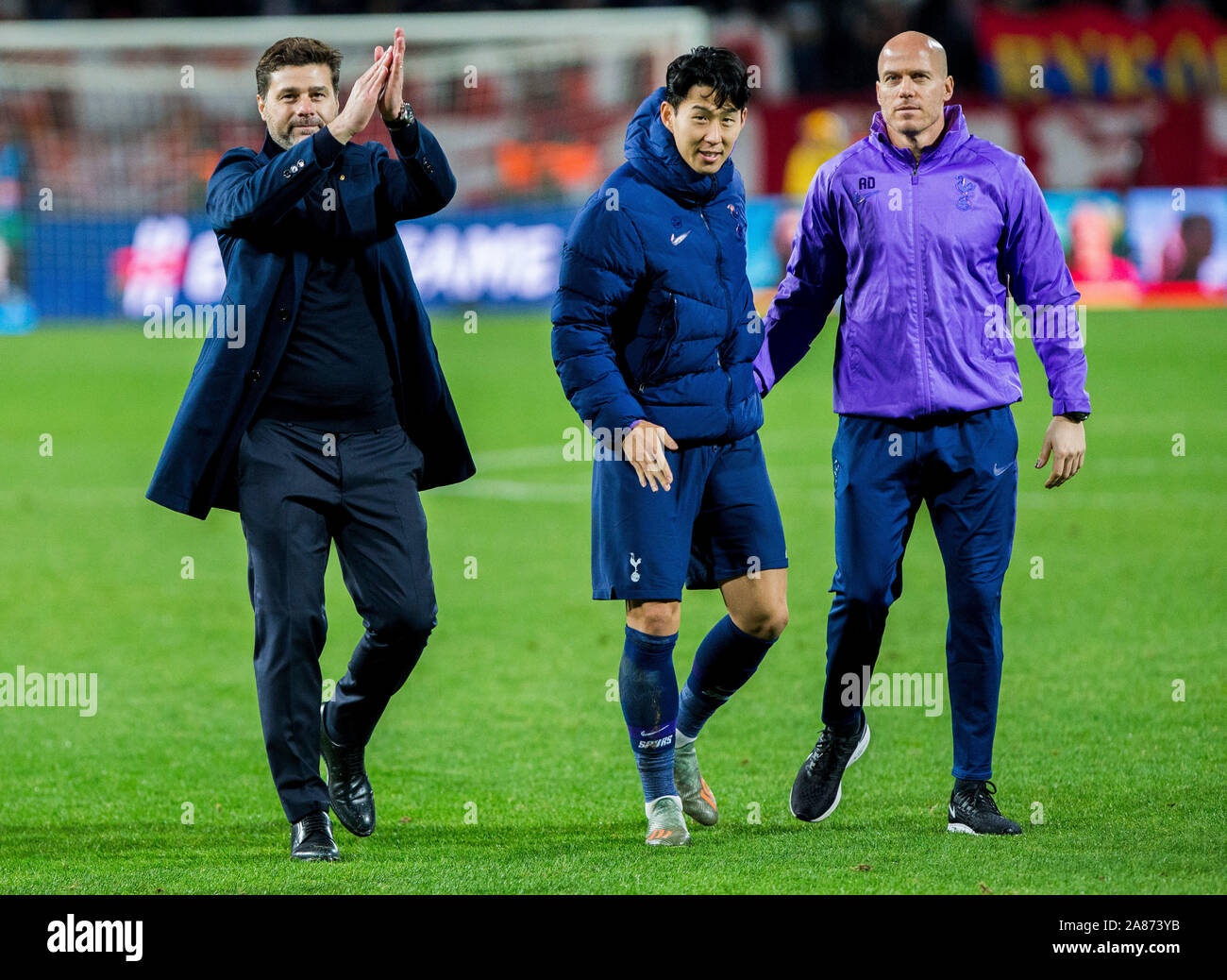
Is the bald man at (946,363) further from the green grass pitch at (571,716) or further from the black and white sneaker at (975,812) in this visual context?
the green grass pitch at (571,716)

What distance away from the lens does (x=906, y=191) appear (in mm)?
5238

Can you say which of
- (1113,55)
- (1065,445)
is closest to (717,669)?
(1065,445)

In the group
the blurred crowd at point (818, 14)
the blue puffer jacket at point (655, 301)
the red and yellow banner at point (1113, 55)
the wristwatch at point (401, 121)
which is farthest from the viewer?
the red and yellow banner at point (1113, 55)

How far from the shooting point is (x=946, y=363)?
17.2ft

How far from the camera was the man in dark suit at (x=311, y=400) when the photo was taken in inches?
197

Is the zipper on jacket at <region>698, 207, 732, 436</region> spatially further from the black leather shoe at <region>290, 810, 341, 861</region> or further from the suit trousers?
the black leather shoe at <region>290, 810, 341, 861</region>

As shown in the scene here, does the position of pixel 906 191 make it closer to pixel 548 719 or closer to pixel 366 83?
pixel 366 83

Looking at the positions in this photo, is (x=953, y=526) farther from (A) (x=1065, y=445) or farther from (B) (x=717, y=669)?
(B) (x=717, y=669)

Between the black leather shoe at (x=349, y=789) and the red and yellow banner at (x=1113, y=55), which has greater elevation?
the red and yellow banner at (x=1113, y=55)

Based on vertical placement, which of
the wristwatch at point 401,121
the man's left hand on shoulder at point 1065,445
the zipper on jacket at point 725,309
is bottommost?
the man's left hand on shoulder at point 1065,445

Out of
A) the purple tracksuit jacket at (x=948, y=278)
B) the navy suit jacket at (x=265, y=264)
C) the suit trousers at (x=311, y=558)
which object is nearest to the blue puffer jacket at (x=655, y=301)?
the purple tracksuit jacket at (x=948, y=278)

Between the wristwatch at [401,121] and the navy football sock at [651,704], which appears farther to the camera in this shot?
the navy football sock at [651,704]

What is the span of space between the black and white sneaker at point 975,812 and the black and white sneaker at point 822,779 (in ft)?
1.20
